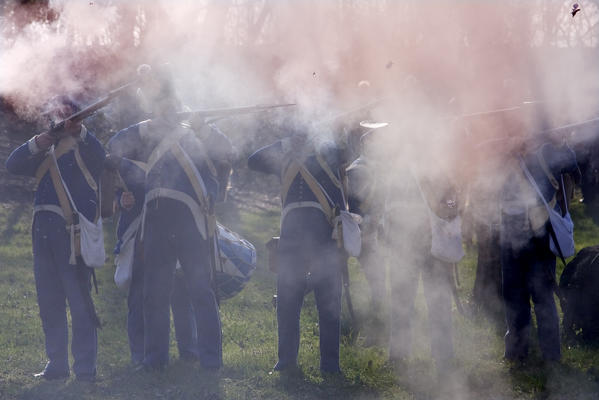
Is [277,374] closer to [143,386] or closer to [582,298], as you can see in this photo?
[143,386]

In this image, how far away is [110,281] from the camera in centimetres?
1026

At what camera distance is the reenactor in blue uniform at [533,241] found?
6520mm

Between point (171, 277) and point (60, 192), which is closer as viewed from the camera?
point (60, 192)

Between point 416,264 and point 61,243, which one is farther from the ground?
point 61,243

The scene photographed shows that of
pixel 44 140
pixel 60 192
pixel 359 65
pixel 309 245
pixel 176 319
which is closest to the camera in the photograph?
pixel 44 140

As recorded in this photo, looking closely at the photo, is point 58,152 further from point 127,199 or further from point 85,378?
point 85,378

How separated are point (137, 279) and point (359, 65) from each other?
665 centimetres

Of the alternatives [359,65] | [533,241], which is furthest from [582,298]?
[359,65]

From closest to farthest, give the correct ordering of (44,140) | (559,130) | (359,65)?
(44,140)
(559,130)
(359,65)

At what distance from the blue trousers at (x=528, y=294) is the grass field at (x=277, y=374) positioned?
186 millimetres

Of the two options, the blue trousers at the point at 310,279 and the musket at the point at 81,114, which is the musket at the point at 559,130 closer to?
the blue trousers at the point at 310,279

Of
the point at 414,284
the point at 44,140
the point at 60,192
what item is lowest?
the point at 414,284

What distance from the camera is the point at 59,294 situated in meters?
6.29

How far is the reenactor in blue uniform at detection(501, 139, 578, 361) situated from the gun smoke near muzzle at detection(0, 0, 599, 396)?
9.0 inches
